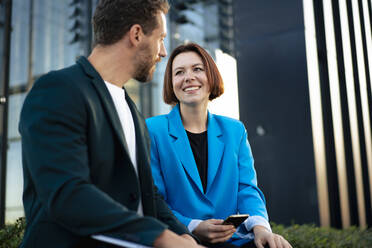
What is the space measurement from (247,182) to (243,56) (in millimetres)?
4093

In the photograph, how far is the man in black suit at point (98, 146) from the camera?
1.33 meters

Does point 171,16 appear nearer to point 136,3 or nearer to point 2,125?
point 2,125

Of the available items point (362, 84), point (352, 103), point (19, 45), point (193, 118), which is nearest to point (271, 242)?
point (193, 118)

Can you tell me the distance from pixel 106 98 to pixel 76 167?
37 cm

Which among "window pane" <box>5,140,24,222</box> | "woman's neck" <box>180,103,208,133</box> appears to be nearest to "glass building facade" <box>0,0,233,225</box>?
"window pane" <box>5,140,24,222</box>

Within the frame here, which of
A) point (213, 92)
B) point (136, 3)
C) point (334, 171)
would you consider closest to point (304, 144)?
point (334, 171)

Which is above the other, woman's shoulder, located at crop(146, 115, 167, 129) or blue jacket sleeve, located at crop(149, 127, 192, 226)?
woman's shoulder, located at crop(146, 115, 167, 129)

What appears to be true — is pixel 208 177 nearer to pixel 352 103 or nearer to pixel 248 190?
pixel 248 190

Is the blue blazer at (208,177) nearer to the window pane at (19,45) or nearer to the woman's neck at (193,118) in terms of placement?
the woman's neck at (193,118)

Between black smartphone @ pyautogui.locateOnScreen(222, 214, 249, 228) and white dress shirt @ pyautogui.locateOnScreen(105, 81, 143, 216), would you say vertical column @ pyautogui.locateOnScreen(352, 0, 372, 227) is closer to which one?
black smartphone @ pyautogui.locateOnScreen(222, 214, 249, 228)

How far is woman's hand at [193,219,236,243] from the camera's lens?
2166 mm

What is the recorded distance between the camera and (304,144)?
5.86 metres

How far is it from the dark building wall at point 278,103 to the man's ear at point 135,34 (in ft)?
14.8

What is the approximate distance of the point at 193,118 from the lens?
2869mm
